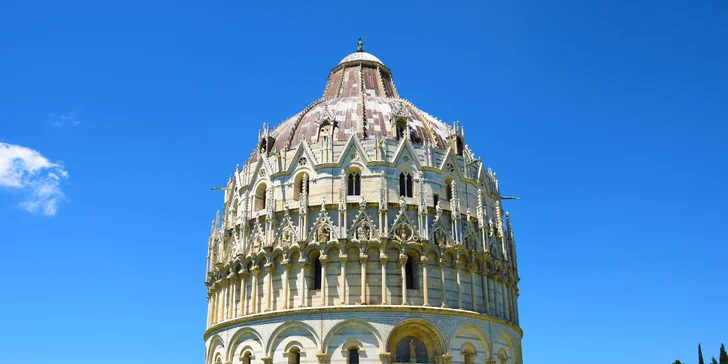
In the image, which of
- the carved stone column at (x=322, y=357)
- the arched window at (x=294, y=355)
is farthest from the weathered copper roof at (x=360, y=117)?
the carved stone column at (x=322, y=357)

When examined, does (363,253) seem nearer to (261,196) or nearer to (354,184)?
(354,184)

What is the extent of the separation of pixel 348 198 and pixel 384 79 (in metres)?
17.5

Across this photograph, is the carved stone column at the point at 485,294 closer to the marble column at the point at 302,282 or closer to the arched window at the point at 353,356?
the arched window at the point at 353,356

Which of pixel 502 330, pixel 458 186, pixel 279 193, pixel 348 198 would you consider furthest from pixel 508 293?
→ pixel 279 193

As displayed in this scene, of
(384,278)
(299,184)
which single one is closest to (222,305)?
(299,184)

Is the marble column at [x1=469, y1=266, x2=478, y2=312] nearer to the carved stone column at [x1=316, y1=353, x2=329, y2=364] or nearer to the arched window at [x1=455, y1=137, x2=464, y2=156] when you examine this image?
the arched window at [x1=455, y1=137, x2=464, y2=156]

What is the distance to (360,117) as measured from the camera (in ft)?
161

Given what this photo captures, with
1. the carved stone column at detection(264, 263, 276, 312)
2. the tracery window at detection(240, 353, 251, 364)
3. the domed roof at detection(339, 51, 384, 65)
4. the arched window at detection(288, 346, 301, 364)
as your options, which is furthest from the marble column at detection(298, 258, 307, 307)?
the domed roof at detection(339, 51, 384, 65)

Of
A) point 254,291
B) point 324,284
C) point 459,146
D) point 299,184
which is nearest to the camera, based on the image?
point 324,284

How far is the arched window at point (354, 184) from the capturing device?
44.6 m

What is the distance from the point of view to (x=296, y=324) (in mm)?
41188

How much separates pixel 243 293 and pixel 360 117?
1423 cm

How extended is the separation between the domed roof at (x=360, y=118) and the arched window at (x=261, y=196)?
3028mm

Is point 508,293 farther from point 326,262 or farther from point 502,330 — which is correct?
point 326,262
